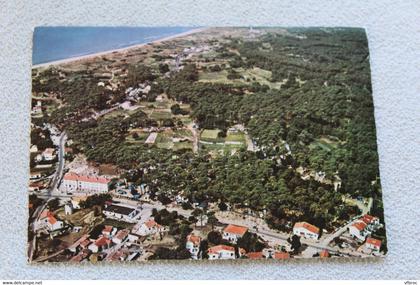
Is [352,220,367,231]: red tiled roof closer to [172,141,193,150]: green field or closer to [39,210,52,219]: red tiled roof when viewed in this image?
[172,141,193,150]: green field

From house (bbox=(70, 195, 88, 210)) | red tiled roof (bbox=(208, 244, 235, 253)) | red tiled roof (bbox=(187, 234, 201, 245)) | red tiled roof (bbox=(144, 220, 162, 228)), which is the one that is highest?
house (bbox=(70, 195, 88, 210))

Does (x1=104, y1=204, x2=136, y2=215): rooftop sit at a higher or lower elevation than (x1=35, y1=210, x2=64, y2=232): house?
higher

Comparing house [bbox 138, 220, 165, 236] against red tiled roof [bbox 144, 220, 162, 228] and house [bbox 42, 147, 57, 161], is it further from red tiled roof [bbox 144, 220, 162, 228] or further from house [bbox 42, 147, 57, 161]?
house [bbox 42, 147, 57, 161]

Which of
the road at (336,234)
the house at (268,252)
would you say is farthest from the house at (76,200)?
the road at (336,234)

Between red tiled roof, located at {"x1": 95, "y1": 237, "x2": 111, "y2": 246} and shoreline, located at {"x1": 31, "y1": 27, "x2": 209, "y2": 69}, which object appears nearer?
red tiled roof, located at {"x1": 95, "y1": 237, "x2": 111, "y2": 246}

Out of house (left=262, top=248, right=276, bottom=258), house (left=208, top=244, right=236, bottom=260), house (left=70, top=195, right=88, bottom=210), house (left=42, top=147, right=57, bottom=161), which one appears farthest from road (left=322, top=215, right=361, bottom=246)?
house (left=42, top=147, right=57, bottom=161)

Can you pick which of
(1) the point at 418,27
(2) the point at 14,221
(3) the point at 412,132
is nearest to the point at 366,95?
(3) the point at 412,132

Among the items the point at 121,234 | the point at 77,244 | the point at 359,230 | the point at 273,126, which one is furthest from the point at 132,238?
the point at 359,230

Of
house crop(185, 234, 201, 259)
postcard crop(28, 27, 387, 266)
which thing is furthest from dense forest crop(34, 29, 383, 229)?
house crop(185, 234, 201, 259)
